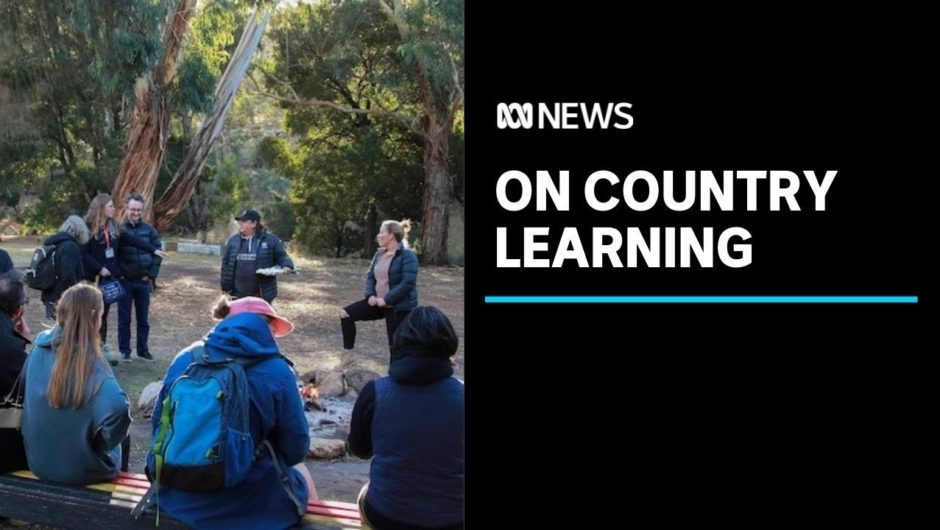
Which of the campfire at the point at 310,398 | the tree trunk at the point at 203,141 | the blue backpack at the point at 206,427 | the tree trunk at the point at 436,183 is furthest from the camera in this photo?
the tree trunk at the point at 436,183

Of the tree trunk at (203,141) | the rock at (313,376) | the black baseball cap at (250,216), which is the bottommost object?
the rock at (313,376)

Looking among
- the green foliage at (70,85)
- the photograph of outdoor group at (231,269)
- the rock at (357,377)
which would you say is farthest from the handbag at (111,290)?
the green foliage at (70,85)

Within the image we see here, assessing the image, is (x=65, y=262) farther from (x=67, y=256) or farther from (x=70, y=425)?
(x=70, y=425)

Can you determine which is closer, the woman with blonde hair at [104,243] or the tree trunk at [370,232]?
the woman with blonde hair at [104,243]

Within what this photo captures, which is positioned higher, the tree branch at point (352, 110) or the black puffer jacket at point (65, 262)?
the tree branch at point (352, 110)

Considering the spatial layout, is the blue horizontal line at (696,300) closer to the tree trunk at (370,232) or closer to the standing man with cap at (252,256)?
the standing man with cap at (252,256)

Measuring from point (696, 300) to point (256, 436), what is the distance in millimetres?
2357

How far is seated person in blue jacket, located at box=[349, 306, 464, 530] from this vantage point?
3.70 metres

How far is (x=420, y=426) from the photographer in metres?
3.71

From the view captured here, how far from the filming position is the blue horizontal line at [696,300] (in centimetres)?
210

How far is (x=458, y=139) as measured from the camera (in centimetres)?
2705

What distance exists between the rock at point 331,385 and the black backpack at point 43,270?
2238mm

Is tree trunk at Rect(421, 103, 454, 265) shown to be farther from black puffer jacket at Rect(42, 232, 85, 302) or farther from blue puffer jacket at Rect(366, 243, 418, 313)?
black puffer jacket at Rect(42, 232, 85, 302)

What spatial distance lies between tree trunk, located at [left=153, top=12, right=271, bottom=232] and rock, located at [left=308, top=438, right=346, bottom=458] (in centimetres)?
1307
